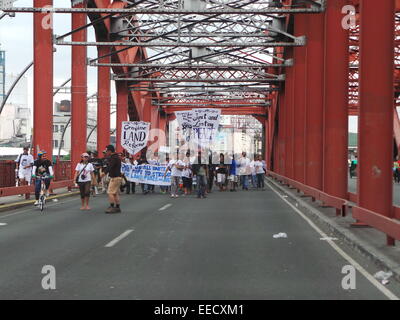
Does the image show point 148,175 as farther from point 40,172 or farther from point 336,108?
point 336,108

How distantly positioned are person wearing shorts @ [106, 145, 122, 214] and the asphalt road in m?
0.93

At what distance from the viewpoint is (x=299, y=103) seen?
27156 millimetres

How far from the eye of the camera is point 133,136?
99.0 ft

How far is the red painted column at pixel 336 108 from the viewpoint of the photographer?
54.0 ft

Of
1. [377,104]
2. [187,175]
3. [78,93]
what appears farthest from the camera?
[78,93]

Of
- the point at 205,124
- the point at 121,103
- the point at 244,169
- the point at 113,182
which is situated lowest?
the point at 244,169

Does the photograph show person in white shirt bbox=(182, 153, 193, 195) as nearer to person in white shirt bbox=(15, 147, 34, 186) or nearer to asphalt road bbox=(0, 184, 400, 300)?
person in white shirt bbox=(15, 147, 34, 186)

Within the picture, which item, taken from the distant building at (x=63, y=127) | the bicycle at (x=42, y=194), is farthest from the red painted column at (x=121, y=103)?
the distant building at (x=63, y=127)

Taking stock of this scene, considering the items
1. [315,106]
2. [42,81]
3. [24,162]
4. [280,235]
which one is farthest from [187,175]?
[280,235]

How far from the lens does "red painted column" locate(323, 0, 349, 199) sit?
54.0 ft

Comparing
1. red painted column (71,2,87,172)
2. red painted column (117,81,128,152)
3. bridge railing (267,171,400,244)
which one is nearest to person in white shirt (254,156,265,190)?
red painted column (71,2,87,172)

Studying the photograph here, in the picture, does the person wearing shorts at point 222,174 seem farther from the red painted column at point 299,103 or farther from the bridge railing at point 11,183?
the bridge railing at point 11,183

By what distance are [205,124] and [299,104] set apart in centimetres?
544

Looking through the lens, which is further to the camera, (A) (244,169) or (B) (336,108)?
(A) (244,169)
